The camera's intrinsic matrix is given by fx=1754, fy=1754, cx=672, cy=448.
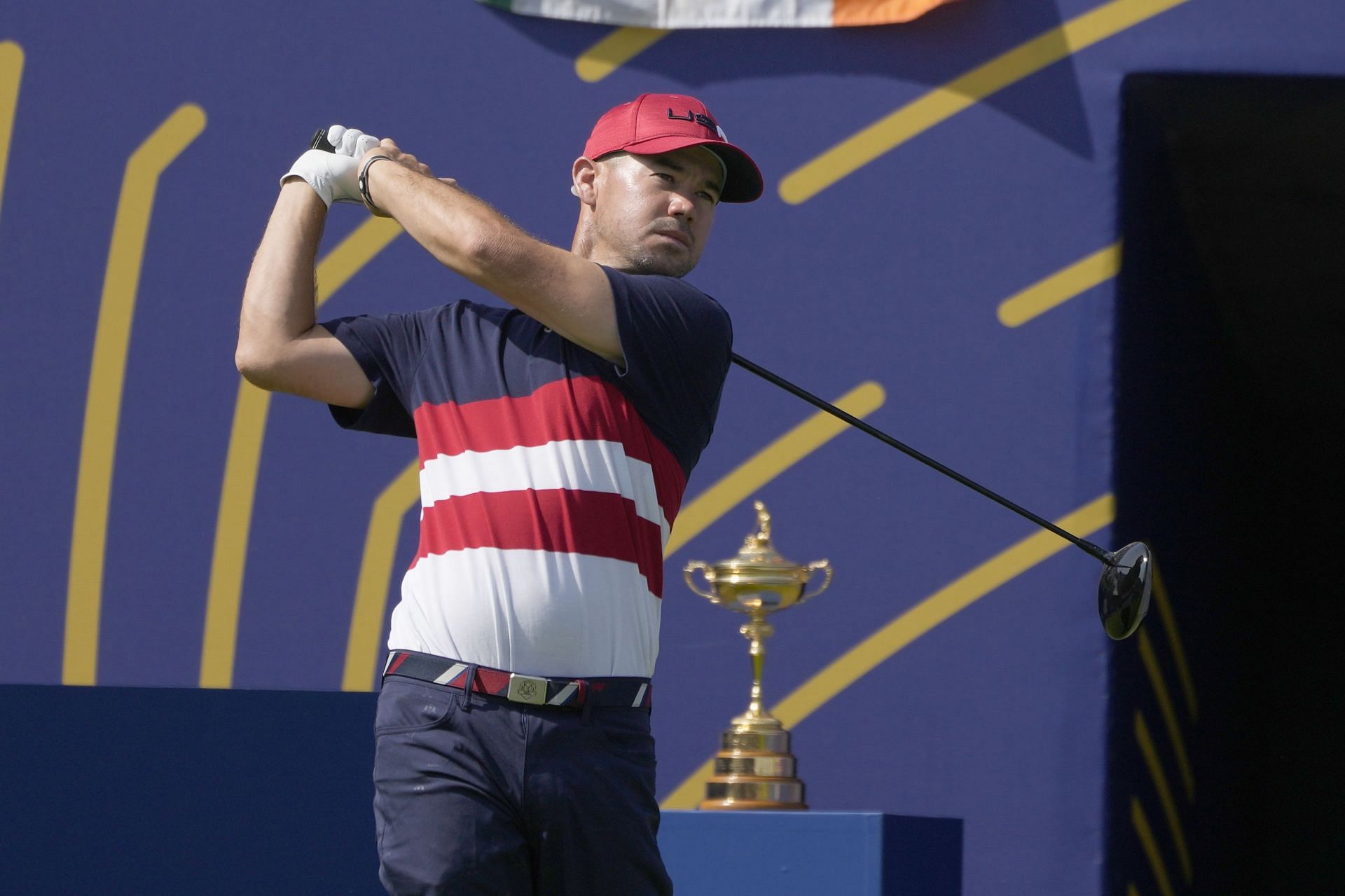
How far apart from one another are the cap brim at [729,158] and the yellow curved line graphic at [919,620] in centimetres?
148

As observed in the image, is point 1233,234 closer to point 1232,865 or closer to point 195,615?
point 1232,865

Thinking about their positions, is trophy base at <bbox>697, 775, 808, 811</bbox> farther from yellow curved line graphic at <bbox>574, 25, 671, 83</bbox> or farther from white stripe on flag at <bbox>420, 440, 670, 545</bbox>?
yellow curved line graphic at <bbox>574, 25, 671, 83</bbox>

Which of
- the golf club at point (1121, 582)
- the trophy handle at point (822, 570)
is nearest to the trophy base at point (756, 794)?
the trophy handle at point (822, 570)

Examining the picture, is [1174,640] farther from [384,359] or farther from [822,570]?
[384,359]

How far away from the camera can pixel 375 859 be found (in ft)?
6.90

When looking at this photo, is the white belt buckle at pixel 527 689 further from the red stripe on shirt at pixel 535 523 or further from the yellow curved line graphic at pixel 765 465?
the yellow curved line graphic at pixel 765 465

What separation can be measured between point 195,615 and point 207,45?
120 centimetres

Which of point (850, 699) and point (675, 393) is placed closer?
point (675, 393)

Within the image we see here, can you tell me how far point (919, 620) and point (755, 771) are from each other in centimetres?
55

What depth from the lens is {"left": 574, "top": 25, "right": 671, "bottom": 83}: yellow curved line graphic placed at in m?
3.57

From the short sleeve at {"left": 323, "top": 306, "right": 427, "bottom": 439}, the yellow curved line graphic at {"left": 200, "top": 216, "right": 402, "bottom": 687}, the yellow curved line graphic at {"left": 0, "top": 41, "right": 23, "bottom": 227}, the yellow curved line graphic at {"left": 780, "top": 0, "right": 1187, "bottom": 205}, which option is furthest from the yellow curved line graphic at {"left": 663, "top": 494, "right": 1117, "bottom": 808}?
the yellow curved line graphic at {"left": 0, "top": 41, "right": 23, "bottom": 227}

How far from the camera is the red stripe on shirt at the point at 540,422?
162cm

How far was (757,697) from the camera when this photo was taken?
3.06m

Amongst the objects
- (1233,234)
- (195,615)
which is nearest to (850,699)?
(195,615)
